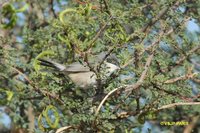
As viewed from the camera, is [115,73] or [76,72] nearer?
[115,73]

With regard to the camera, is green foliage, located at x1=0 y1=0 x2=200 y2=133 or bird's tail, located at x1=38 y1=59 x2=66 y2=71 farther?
bird's tail, located at x1=38 y1=59 x2=66 y2=71

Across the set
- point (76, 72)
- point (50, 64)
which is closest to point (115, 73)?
point (50, 64)

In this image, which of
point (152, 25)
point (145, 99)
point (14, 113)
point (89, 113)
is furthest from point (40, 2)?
point (89, 113)

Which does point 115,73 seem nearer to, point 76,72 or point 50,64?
point 50,64

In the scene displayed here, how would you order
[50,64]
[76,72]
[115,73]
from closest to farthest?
[115,73] → [50,64] → [76,72]

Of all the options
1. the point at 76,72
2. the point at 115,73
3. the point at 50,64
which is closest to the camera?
the point at 115,73

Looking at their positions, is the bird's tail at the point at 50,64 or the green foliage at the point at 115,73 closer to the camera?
the green foliage at the point at 115,73

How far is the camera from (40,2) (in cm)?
397

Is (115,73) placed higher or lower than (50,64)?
lower

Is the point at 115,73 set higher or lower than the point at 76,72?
lower

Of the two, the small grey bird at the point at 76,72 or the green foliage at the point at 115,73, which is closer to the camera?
the green foliage at the point at 115,73

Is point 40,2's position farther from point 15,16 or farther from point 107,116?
point 15,16

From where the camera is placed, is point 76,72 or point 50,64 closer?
point 50,64

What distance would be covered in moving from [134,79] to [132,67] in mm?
63
